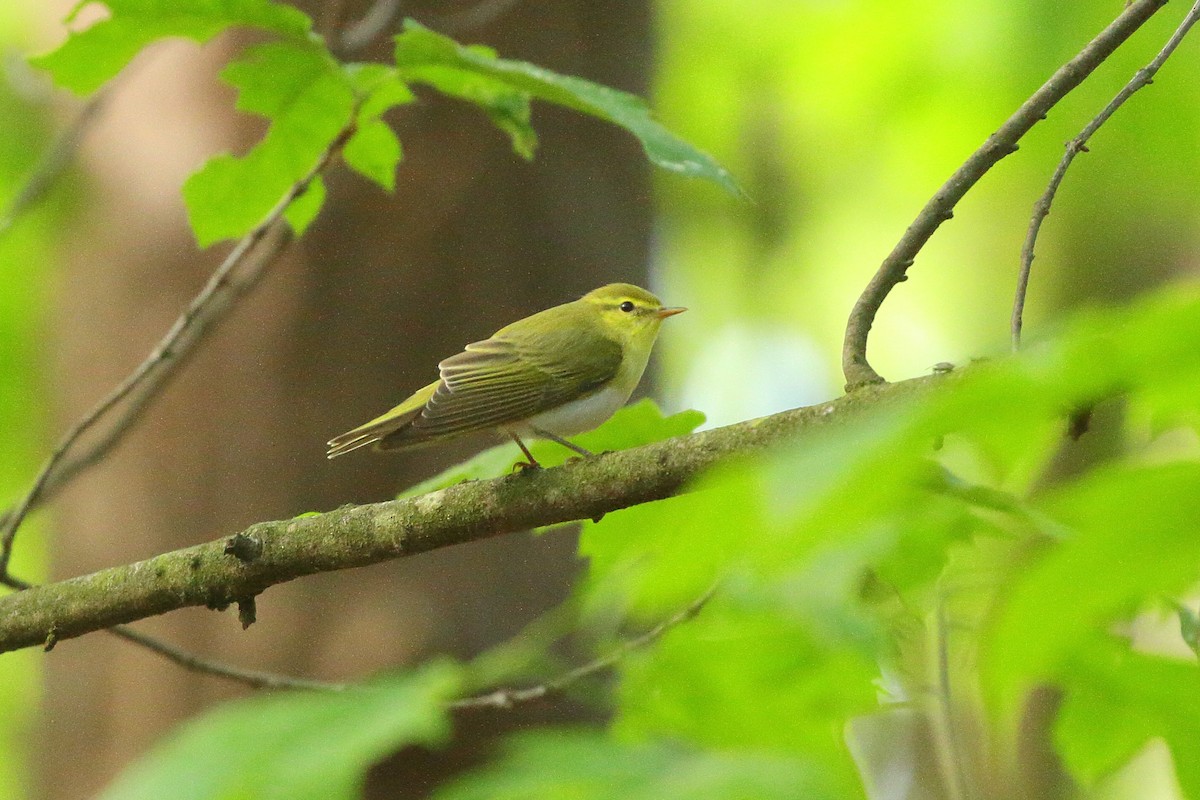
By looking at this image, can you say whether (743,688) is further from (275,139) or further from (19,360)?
(19,360)

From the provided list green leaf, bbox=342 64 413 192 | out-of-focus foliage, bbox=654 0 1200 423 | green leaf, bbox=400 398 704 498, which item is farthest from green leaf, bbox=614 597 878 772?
out-of-focus foliage, bbox=654 0 1200 423

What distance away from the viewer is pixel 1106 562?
62 cm

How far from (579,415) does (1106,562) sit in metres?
2.05

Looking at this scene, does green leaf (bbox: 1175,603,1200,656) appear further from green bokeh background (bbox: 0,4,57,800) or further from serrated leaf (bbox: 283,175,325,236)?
green bokeh background (bbox: 0,4,57,800)

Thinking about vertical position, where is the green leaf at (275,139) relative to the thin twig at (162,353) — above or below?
above

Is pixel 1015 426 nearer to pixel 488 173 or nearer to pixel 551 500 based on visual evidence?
pixel 551 500

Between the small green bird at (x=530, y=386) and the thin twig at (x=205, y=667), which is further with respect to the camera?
the small green bird at (x=530, y=386)

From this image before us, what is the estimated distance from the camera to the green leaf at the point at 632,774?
2.40 feet

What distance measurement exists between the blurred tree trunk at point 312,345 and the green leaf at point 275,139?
118 cm

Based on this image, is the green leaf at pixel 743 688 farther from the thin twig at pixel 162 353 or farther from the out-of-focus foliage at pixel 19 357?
the out-of-focus foliage at pixel 19 357

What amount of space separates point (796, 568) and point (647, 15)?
3.96 metres

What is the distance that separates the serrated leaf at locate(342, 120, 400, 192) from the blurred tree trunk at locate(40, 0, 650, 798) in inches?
46.9

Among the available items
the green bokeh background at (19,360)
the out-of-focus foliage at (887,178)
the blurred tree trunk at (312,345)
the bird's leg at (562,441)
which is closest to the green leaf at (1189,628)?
the bird's leg at (562,441)

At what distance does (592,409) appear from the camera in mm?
2717
